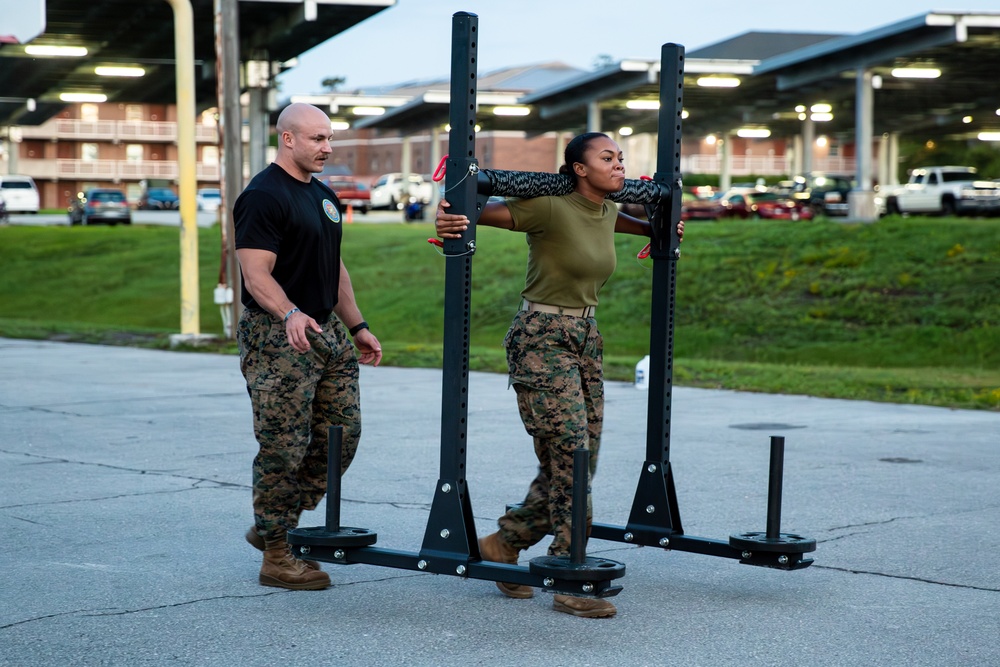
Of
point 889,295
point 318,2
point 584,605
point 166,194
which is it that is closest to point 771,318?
point 889,295

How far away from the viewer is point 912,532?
7.12 m

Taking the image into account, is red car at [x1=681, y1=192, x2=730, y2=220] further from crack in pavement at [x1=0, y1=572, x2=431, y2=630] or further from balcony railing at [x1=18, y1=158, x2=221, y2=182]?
balcony railing at [x1=18, y1=158, x2=221, y2=182]

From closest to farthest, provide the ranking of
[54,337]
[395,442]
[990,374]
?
[395,442]
[990,374]
[54,337]

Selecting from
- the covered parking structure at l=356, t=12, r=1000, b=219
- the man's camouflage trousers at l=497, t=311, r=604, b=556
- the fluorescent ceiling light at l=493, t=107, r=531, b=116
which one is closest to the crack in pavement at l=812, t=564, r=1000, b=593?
the man's camouflage trousers at l=497, t=311, r=604, b=556

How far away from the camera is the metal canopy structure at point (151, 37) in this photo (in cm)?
2758

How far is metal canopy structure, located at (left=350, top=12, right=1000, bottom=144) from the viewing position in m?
35.5

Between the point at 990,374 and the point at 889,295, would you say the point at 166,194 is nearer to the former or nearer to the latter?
the point at 889,295

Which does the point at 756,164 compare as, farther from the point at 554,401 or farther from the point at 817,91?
the point at 554,401

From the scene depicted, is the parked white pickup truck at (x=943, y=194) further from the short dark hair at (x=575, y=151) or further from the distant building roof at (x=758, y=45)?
the short dark hair at (x=575, y=151)

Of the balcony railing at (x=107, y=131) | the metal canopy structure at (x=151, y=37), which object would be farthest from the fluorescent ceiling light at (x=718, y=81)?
the balcony railing at (x=107, y=131)

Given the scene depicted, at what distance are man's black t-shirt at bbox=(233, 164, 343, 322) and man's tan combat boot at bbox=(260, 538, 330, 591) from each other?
1.02 meters

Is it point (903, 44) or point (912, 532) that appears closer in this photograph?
point (912, 532)

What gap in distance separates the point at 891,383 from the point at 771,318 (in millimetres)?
7360

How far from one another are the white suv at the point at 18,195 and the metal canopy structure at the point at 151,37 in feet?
73.0
